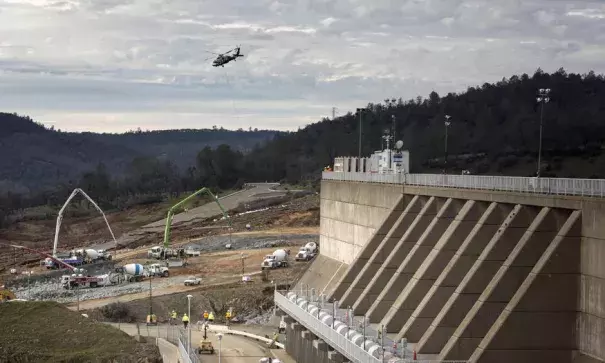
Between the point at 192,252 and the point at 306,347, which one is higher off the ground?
the point at 306,347

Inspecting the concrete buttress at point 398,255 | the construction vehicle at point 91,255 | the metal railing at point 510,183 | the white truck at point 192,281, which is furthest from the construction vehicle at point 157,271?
the concrete buttress at point 398,255

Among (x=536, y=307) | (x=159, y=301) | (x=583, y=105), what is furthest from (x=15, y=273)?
(x=583, y=105)

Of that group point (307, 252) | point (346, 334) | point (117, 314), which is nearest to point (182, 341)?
point (346, 334)

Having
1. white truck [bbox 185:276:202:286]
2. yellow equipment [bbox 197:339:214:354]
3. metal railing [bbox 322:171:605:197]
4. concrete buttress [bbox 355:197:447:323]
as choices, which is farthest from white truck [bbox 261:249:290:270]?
concrete buttress [bbox 355:197:447:323]

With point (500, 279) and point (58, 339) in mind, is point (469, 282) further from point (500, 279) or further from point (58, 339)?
point (58, 339)

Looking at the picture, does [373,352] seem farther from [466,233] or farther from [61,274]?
[61,274]

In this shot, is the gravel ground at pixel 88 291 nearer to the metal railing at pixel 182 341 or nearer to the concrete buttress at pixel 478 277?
the metal railing at pixel 182 341

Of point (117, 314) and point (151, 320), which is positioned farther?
point (117, 314)
